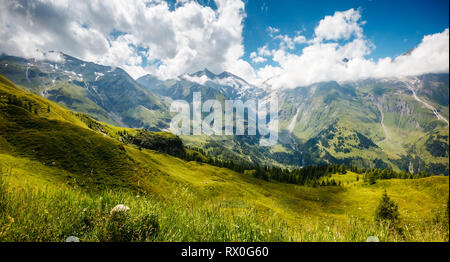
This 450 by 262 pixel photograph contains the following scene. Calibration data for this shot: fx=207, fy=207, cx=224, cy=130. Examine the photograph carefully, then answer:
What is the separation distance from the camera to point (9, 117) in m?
59.0

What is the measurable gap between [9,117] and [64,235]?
80.2 metres

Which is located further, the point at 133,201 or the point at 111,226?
the point at 133,201

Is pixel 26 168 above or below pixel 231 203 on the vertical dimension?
below

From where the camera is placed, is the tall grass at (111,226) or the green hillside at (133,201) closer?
the tall grass at (111,226)

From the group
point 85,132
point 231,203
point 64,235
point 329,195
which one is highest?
point 85,132

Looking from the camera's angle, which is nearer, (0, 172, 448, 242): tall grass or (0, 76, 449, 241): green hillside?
(0, 172, 448, 242): tall grass
